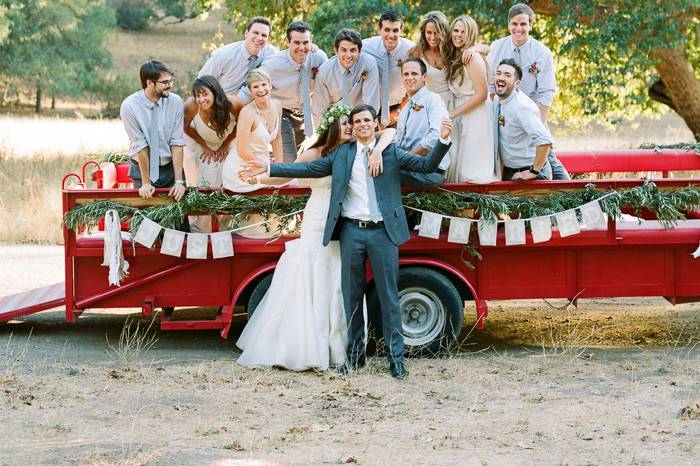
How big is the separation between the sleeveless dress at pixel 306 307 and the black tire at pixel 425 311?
0.36 meters

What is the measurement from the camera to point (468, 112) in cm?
891

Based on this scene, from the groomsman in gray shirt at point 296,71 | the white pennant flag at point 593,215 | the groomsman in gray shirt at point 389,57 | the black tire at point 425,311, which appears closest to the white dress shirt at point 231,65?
the groomsman in gray shirt at point 296,71

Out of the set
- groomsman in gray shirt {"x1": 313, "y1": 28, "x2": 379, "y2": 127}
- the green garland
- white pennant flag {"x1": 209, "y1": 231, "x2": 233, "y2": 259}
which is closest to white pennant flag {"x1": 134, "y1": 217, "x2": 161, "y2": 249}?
the green garland

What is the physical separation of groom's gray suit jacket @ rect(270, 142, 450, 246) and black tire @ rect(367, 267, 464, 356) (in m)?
0.57

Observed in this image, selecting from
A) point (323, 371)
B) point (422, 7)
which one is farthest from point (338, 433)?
point (422, 7)

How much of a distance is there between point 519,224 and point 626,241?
83 cm

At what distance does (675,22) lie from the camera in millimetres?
16094

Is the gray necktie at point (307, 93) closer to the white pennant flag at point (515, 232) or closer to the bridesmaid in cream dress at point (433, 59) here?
the bridesmaid in cream dress at point (433, 59)

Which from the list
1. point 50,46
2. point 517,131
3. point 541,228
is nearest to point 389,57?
point 517,131

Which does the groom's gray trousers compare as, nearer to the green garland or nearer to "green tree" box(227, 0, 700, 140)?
the green garland

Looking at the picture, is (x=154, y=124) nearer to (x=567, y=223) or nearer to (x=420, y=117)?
(x=420, y=117)

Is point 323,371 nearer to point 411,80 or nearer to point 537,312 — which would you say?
point 411,80

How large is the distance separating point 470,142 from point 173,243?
239 centimetres

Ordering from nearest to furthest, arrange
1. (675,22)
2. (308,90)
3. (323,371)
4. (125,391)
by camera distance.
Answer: (125,391), (323,371), (308,90), (675,22)
